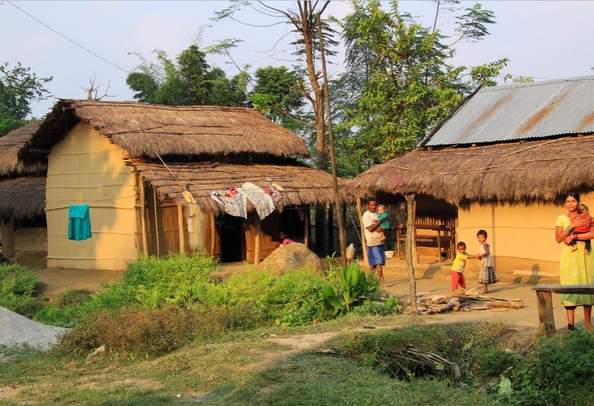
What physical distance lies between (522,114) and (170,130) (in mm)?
8492

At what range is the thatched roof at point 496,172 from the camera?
12461 mm

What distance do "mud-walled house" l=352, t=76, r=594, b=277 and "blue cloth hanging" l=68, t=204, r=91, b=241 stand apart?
6.98 metres

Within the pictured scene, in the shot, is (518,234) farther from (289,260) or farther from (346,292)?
(346,292)

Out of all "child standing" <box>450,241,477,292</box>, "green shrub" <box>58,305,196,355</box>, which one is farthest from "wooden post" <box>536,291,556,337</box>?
"green shrub" <box>58,305,196,355</box>

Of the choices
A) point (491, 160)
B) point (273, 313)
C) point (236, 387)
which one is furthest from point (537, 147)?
point (236, 387)

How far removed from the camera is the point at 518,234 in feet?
45.5

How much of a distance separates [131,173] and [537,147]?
920cm

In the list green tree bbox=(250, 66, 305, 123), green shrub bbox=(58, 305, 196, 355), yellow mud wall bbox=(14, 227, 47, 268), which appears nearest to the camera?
green shrub bbox=(58, 305, 196, 355)

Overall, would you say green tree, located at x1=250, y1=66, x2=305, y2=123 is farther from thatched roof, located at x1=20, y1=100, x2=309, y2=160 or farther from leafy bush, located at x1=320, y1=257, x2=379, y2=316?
leafy bush, located at x1=320, y1=257, x2=379, y2=316

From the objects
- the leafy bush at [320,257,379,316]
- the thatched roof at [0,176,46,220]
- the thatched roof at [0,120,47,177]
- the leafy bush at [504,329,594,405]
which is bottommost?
the leafy bush at [504,329,594,405]

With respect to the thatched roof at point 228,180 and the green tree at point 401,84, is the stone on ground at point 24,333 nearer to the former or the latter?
the thatched roof at point 228,180

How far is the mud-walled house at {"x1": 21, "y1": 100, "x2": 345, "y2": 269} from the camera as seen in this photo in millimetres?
17094

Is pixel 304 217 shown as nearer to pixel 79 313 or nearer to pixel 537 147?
pixel 537 147

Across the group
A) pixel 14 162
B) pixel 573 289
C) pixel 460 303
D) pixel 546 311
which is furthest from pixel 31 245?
pixel 573 289
